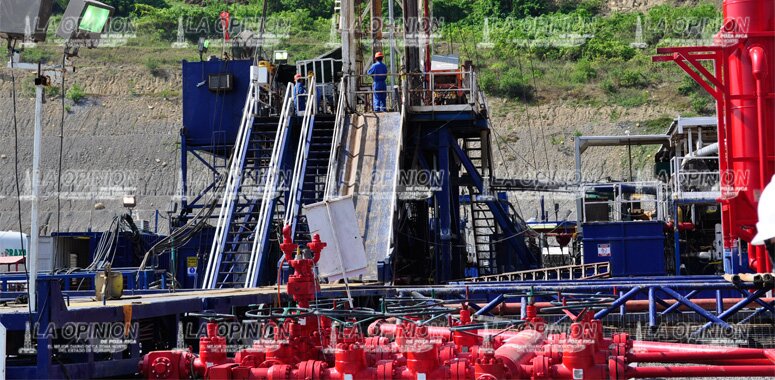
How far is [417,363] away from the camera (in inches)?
419

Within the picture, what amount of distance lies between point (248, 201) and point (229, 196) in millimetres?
537

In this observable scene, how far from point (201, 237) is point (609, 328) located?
14.2 m

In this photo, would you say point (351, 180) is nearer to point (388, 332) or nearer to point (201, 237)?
point (201, 237)

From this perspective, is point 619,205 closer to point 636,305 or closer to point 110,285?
point 636,305

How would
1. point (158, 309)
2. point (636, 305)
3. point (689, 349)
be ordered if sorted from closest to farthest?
point (689, 349)
point (158, 309)
point (636, 305)

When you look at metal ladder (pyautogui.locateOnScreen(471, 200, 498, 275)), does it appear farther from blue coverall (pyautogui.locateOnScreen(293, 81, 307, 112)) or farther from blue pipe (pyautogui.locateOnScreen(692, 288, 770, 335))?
blue pipe (pyautogui.locateOnScreen(692, 288, 770, 335))

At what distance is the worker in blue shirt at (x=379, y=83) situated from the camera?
1009 inches

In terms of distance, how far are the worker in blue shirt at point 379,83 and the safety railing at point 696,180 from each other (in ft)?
22.1

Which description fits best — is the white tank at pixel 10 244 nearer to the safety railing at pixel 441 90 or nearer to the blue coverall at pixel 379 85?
the blue coverall at pixel 379 85

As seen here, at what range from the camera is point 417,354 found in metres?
10.6

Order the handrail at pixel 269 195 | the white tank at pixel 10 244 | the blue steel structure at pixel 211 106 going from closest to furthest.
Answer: the handrail at pixel 269 195 → the blue steel structure at pixel 211 106 → the white tank at pixel 10 244

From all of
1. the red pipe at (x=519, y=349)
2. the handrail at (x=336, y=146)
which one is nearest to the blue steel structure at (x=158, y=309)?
the red pipe at (x=519, y=349)

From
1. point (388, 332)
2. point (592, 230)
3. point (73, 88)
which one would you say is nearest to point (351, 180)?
point (592, 230)

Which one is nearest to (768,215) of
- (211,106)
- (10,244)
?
(211,106)
